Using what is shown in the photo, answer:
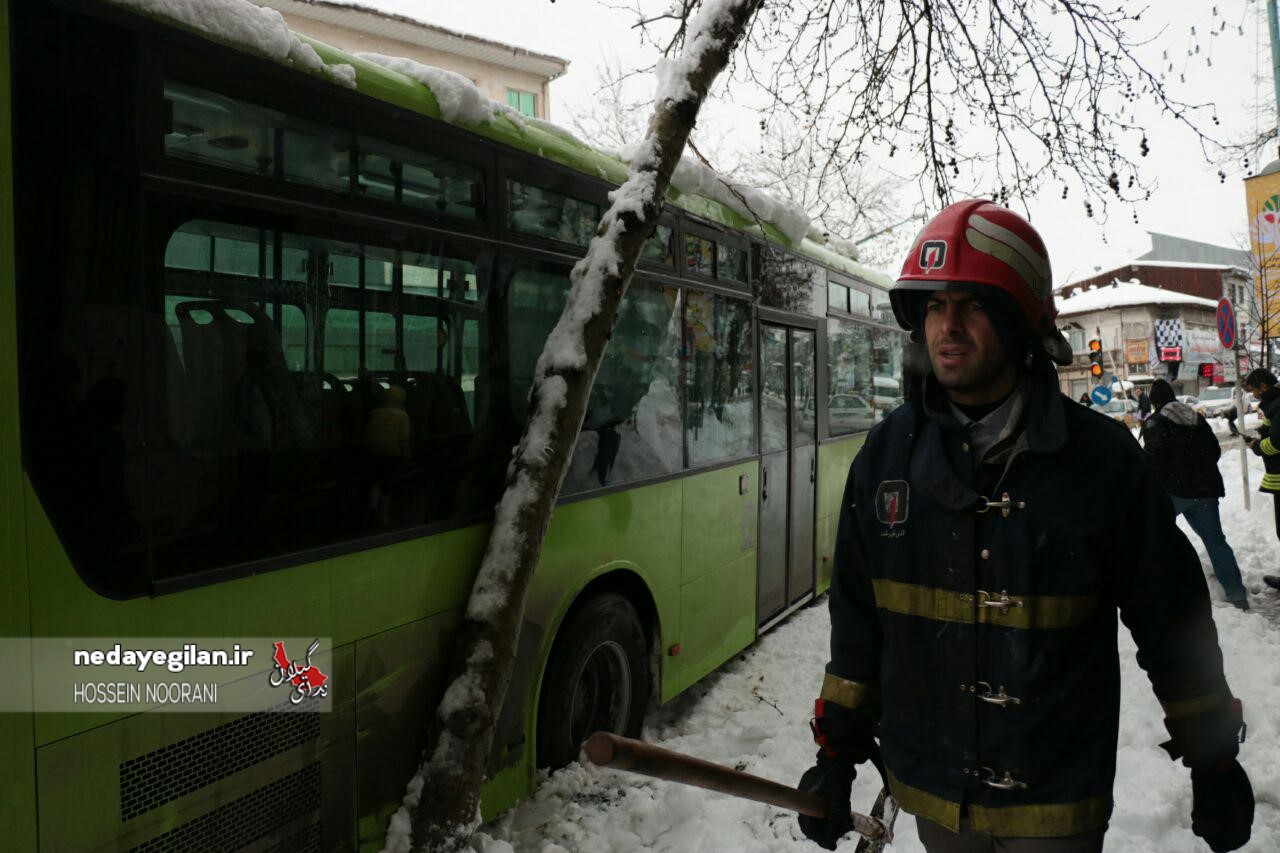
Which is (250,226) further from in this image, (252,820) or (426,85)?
(252,820)

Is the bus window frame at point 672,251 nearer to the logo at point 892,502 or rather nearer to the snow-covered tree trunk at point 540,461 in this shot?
the snow-covered tree trunk at point 540,461

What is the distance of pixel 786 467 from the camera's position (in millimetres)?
6738

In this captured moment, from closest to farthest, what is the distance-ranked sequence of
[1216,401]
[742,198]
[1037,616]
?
[1037,616] < [742,198] < [1216,401]

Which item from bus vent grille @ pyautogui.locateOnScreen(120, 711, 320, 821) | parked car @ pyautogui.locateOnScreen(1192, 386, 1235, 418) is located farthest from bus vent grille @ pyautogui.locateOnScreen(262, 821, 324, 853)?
parked car @ pyautogui.locateOnScreen(1192, 386, 1235, 418)

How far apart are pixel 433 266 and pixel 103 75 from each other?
3.88ft

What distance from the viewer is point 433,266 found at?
318 cm

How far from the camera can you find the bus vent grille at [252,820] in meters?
2.36

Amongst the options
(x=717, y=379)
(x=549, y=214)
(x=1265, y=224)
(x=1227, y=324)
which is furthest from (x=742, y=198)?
(x=1265, y=224)

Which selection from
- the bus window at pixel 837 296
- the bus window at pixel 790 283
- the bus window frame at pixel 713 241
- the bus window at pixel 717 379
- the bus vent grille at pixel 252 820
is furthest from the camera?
the bus window at pixel 837 296

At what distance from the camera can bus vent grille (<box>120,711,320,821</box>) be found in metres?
2.25

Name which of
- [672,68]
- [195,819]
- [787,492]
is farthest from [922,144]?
[195,819]

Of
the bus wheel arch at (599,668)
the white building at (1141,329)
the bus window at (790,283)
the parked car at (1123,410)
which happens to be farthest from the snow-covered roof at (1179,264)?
the bus wheel arch at (599,668)

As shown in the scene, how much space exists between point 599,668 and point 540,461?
1.52 metres

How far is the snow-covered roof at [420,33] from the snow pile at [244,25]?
2504 cm
